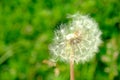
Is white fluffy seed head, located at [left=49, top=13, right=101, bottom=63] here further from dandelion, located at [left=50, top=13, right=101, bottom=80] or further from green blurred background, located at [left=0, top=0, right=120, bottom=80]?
green blurred background, located at [left=0, top=0, right=120, bottom=80]

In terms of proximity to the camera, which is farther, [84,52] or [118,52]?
[118,52]

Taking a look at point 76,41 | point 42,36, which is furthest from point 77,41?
point 42,36

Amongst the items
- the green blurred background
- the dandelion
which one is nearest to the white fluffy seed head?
the dandelion

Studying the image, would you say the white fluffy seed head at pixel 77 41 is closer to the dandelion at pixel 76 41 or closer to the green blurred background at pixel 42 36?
the dandelion at pixel 76 41

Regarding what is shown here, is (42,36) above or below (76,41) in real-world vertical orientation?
above

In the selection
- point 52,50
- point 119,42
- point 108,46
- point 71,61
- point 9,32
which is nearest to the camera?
point 71,61

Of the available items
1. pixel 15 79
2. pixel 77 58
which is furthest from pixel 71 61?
pixel 15 79

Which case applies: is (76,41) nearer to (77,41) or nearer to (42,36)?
(77,41)

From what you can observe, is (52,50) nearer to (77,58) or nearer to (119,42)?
(77,58)
